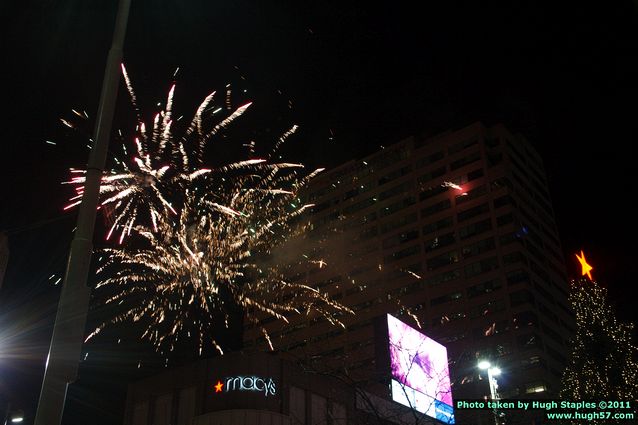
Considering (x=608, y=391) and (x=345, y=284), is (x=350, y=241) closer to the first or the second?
(x=345, y=284)

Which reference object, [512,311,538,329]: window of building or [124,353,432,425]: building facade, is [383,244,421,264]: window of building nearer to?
[512,311,538,329]: window of building

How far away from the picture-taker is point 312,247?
135m

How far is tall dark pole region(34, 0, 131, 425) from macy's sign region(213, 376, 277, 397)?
3836 centimetres

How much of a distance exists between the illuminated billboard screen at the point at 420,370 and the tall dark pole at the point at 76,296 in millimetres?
21407

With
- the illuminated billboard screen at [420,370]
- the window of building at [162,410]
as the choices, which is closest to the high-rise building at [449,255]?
the window of building at [162,410]

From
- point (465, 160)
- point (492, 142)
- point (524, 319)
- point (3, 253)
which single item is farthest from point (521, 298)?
point (3, 253)

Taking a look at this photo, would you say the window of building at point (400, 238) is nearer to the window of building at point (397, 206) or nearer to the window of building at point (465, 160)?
the window of building at point (397, 206)

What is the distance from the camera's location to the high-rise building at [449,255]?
9431 cm

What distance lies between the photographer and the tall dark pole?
24.8 feet

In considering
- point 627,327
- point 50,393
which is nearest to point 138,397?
point 627,327

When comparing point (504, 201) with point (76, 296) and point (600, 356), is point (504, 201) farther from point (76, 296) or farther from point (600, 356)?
point (76, 296)

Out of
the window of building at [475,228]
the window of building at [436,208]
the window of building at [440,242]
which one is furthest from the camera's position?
the window of building at [436,208]

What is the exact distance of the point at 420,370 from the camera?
32625 millimetres

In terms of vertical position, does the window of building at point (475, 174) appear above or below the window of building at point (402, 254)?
above
